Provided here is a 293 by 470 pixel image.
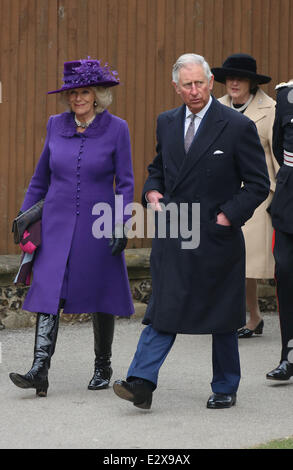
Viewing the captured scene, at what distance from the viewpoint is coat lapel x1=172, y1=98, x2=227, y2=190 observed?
21.2 feet

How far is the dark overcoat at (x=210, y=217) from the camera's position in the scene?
6453mm

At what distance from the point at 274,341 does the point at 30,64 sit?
2.93m

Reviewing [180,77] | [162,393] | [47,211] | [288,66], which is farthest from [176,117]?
[288,66]

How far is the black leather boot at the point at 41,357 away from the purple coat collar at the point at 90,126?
3.60 ft

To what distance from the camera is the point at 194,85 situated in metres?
6.46

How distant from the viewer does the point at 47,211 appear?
23.4 ft

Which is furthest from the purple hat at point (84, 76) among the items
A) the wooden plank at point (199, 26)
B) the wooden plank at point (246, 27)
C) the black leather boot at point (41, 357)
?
the wooden plank at point (246, 27)

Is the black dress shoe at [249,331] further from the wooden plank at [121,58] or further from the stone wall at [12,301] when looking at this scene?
the wooden plank at [121,58]

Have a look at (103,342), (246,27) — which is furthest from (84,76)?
(246,27)

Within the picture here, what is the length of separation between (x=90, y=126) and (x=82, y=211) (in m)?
0.52

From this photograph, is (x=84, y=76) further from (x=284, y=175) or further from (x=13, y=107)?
(x=13, y=107)

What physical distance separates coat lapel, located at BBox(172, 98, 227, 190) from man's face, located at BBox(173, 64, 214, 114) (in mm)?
106

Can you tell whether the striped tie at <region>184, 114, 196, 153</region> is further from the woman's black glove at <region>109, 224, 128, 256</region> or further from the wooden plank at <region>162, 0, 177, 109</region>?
the wooden plank at <region>162, 0, 177, 109</region>

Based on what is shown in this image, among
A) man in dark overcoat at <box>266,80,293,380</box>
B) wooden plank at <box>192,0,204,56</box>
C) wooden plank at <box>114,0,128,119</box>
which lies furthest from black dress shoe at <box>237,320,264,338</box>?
wooden plank at <box>192,0,204,56</box>
